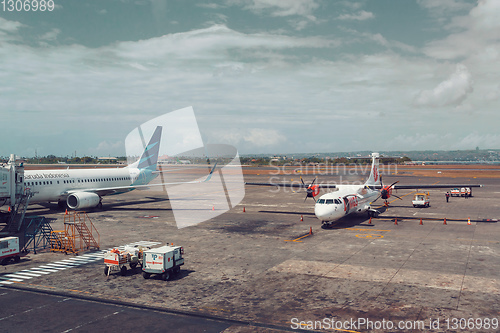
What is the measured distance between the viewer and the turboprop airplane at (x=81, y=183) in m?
43.4

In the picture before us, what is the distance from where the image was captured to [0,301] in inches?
684

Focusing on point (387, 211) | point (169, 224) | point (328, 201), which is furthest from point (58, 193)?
point (387, 211)

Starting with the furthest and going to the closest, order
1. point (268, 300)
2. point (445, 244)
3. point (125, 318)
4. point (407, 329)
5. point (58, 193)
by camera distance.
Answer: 1. point (58, 193)
2. point (445, 244)
3. point (268, 300)
4. point (125, 318)
5. point (407, 329)

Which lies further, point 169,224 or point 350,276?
point 169,224

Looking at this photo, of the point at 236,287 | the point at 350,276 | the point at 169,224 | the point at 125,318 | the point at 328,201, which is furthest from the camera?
the point at 169,224

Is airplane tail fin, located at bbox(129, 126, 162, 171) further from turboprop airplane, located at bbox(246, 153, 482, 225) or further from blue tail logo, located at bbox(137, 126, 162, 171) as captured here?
turboprop airplane, located at bbox(246, 153, 482, 225)

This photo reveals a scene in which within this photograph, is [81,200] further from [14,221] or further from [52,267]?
[52,267]

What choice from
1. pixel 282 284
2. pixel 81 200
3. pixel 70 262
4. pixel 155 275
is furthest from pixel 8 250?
pixel 81 200

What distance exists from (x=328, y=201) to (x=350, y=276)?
14032mm

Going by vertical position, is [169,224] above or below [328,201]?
below

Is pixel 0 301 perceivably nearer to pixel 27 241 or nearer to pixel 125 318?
pixel 125 318

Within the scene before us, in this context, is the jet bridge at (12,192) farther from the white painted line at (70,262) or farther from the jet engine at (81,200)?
the white painted line at (70,262)
